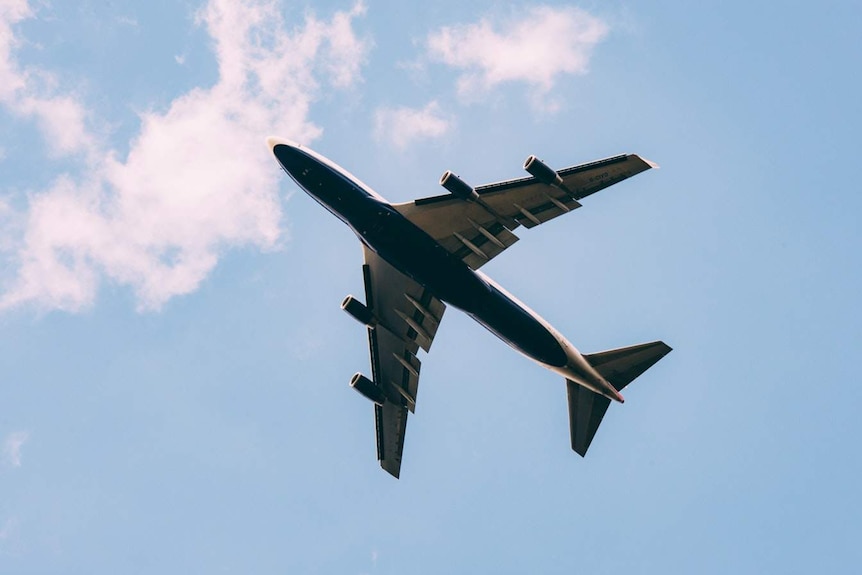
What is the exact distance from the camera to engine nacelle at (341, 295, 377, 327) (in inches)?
2712

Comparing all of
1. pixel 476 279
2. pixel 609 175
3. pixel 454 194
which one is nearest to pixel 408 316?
pixel 476 279

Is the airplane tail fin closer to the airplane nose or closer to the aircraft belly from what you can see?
the aircraft belly

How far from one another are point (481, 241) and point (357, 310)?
12008 millimetres

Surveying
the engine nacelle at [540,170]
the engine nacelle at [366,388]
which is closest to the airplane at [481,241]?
the engine nacelle at [540,170]

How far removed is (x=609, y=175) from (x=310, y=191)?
19.2 meters

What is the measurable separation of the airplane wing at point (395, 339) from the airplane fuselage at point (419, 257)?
16.8 feet

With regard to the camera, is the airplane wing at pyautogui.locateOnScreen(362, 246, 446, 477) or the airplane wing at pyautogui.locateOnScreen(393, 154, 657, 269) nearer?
the airplane wing at pyautogui.locateOnScreen(393, 154, 657, 269)

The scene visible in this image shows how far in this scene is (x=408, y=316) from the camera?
229 feet

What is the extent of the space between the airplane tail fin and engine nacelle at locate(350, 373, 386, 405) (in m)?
14.8

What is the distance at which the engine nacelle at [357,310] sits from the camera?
6888 centimetres

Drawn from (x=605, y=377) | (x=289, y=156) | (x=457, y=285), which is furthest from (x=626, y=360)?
(x=289, y=156)

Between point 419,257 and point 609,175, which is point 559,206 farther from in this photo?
point 419,257

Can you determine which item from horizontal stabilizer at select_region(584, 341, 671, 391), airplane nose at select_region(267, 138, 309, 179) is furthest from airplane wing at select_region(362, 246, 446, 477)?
horizontal stabilizer at select_region(584, 341, 671, 391)

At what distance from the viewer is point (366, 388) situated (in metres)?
72.7
